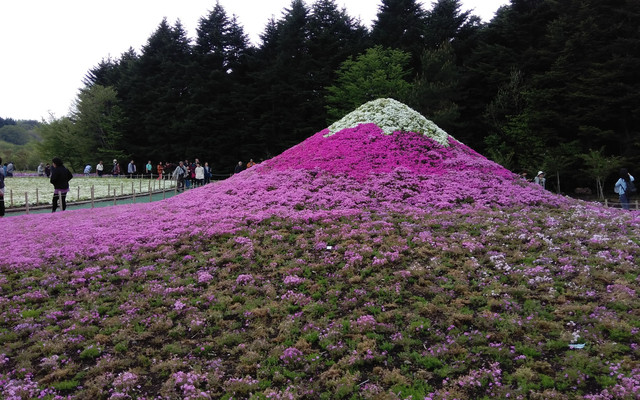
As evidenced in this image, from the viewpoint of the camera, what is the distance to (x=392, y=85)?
47.1m

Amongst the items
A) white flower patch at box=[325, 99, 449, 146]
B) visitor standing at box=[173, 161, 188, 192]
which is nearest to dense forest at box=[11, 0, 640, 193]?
white flower patch at box=[325, 99, 449, 146]

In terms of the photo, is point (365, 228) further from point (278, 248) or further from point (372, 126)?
point (372, 126)

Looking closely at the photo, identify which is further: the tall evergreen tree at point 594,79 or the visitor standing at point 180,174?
the tall evergreen tree at point 594,79

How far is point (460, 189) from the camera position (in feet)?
63.1

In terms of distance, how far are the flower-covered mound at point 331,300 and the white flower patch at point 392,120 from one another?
22.7 feet

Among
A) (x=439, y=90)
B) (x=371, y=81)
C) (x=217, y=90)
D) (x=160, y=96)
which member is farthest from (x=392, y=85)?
(x=160, y=96)

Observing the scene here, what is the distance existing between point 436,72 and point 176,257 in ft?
141

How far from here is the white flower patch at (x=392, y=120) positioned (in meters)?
24.7

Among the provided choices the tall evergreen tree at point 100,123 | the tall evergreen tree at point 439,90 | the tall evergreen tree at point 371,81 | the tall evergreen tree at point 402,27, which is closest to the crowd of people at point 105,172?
the tall evergreen tree at point 100,123

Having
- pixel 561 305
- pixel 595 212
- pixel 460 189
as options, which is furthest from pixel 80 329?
pixel 595 212

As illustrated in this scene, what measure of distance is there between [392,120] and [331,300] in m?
17.8

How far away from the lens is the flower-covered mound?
6.96 meters

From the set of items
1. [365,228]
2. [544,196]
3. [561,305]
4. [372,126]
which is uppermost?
[372,126]

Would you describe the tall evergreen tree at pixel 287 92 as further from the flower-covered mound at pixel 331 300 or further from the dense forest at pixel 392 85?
the flower-covered mound at pixel 331 300
